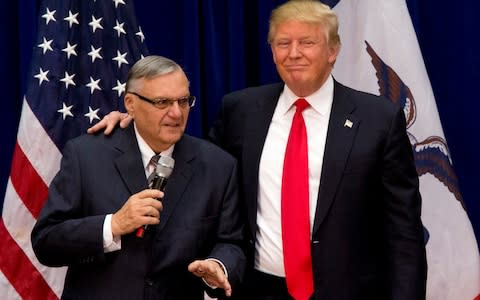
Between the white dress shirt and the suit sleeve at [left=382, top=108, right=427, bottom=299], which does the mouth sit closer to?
the white dress shirt

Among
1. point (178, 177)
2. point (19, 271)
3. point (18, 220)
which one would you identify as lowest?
point (19, 271)

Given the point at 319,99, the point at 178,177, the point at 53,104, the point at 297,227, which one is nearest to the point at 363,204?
the point at 297,227

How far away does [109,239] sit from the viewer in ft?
7.41

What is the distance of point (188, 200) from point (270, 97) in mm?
540

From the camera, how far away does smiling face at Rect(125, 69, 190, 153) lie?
93.4 inches

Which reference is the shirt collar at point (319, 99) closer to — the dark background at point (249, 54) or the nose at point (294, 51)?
the nose at point (294, 51)

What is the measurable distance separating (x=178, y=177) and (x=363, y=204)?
641 millimetres

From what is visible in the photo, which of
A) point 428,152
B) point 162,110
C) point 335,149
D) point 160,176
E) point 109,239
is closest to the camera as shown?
point 160,176

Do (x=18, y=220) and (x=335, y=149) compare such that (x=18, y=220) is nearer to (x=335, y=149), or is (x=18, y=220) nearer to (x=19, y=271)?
(x=19, y=271)

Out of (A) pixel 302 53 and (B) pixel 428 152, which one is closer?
(A) pixel 302 53

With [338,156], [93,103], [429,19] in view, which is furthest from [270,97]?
[429,19]

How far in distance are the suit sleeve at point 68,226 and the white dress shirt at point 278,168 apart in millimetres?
578

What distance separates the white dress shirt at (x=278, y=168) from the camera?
251 centimetres

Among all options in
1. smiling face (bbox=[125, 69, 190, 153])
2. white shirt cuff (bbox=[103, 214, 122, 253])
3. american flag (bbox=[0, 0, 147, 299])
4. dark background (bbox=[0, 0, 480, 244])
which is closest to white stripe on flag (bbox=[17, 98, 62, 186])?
american flag (bbox=[0, 0, 147, 299])
